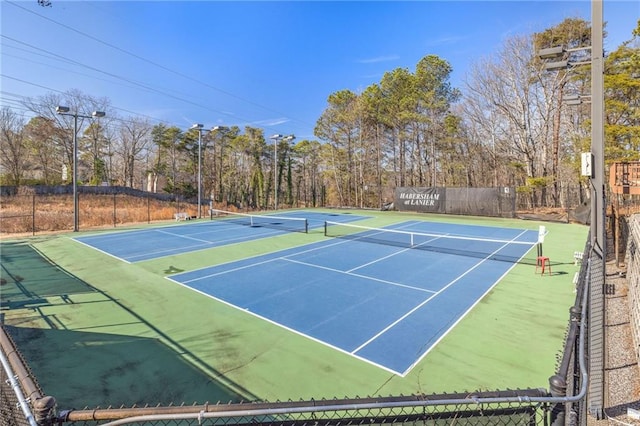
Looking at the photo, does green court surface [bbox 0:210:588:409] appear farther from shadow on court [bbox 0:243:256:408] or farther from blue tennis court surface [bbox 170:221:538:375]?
blue tennis court surface [bbox 170:221:538:375]

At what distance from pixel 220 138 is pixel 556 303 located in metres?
41.1

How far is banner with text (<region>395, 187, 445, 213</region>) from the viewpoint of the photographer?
2630 cm

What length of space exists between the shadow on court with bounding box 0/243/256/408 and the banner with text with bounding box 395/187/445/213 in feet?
77.6

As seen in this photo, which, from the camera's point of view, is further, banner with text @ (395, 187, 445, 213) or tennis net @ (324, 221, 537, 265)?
banner with text @ (395, 187, 445, 213)

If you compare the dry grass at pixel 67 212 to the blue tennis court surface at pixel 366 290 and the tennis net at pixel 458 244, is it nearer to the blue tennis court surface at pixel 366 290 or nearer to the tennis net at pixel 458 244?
the tennis net at pixel 458 244

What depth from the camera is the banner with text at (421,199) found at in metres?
26.3

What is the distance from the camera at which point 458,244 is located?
45.2ft

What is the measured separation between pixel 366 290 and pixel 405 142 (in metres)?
31.2

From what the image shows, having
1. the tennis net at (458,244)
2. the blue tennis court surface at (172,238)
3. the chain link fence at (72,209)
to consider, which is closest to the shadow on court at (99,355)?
the blue tennis court surface at (172,238)

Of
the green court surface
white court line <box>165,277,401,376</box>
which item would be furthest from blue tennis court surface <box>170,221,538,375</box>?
the green court surface

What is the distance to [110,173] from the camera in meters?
42.1

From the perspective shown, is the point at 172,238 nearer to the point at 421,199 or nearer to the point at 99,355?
the point at 99,355

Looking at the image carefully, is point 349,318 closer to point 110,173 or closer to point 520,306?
point 520,306

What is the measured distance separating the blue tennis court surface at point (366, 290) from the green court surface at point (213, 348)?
12.6 inches
